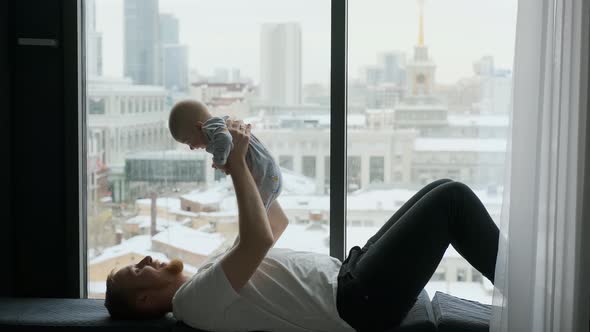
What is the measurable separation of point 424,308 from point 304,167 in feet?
2.36

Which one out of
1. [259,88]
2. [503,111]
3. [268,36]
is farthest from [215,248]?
[503,111]

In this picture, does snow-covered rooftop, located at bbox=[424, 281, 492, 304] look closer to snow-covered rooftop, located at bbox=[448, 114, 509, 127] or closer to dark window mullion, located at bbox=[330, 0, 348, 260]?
dark window mullion, located at bbox=[330, 0, 348, 260]

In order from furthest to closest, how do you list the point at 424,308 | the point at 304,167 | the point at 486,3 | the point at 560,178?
the point at 304,167, the point at 486,3, the point at 424,308, the point at 560,178

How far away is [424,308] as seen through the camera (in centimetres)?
217

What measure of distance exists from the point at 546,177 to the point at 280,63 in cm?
106

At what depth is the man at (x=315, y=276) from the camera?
2.01m

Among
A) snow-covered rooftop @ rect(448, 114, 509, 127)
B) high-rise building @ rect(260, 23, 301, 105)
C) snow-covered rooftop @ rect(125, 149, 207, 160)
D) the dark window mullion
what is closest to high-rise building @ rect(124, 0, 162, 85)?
snow-covered rooftop @ rect(125, 149, 207, 160)

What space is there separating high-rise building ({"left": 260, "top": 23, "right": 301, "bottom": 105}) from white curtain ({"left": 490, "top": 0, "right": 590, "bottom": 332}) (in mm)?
862

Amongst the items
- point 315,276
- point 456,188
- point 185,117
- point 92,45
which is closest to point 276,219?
point 315,276

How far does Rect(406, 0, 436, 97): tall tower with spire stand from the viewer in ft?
8.24

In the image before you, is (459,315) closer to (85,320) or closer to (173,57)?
(85,320)

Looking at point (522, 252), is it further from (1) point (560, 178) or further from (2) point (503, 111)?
(2) point (503, 111)

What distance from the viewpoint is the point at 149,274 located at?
2.18 metres

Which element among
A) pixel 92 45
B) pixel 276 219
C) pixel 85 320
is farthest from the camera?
pixel 92 45
